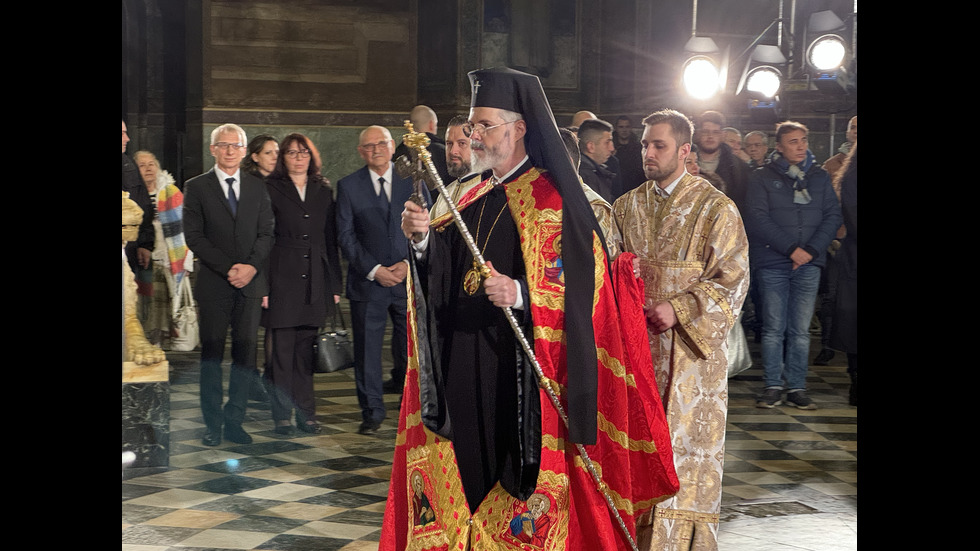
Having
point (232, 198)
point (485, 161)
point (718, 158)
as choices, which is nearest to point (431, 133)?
point (232, 198)

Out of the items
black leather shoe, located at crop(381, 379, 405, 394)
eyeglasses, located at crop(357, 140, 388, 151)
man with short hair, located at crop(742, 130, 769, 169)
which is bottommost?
black leather shoe, located at crop(381, 379, 405, 394)

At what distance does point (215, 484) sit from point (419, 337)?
2593 millimetres

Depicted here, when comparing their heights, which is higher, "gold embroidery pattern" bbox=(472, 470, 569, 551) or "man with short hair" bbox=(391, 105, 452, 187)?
"man with short hair" bbox=(391, 105, 452, 187)

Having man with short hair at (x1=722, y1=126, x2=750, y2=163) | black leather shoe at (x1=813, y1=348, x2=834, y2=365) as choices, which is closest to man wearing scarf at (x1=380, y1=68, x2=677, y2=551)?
man with short hair at (x1=722, y1=126, x2=750, y2=163)

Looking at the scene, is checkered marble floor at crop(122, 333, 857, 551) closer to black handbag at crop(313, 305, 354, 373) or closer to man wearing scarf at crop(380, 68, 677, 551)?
black handbag at crop(313, 305, 354, 373)

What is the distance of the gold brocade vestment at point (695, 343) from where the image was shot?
438 cm

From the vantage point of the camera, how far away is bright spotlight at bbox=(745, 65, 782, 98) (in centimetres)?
997

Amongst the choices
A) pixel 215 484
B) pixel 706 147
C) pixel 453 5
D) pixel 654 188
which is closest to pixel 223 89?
pixel 453 5

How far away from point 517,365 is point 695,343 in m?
0.91

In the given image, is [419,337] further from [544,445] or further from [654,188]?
[654,188]

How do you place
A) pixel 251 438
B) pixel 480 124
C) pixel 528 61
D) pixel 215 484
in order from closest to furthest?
pixel 480 124 → pixel 215 484 → pixel 251 438 → pixel 528 61

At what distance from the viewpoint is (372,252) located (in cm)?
712

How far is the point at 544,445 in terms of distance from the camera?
378cm

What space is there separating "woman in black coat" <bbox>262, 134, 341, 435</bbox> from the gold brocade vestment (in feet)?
9.97
